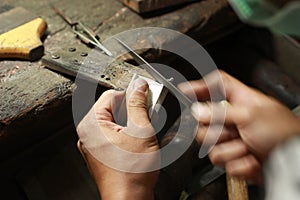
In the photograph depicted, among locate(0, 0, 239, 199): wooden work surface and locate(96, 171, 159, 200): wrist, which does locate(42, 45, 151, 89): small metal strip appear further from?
locate(96, 171, 159, 200): wrist

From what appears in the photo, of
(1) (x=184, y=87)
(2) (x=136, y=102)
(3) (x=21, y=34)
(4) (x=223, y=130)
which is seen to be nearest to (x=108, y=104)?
(2) (x=136, y=102)

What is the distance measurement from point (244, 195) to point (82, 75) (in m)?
0.53

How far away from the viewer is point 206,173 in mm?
1203

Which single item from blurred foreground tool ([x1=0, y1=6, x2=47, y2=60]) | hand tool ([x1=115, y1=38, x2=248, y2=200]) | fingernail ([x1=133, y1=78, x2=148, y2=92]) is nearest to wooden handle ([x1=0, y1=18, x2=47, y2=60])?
blurred foreground tool ([x1=0, y1=6, x2=47, y2=60])

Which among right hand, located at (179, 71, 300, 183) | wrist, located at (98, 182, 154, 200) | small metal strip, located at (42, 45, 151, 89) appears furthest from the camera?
small metal strip, located at (42, 45, 151, 89)

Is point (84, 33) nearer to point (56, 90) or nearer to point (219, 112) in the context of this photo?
point (56, 90)

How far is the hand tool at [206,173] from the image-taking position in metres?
0.88

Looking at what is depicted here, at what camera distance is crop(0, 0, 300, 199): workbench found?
1038 mm

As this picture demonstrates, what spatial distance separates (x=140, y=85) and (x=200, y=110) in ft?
0.53

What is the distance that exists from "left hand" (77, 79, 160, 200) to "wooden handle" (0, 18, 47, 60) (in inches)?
12.9

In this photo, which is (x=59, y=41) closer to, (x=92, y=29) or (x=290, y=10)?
(x=92, y=29)

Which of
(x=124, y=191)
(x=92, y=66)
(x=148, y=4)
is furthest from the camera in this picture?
(x=148, y=4)

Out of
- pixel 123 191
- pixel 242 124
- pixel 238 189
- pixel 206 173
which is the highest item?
pixel 242 124

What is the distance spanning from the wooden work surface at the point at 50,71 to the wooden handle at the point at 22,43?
0.02 m
